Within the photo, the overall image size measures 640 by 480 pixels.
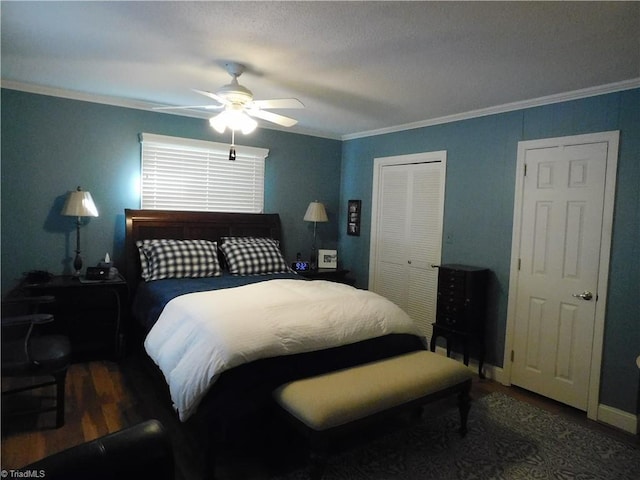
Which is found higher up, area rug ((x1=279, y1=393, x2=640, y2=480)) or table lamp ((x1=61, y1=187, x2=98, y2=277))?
table lamp ((x1=61, y1=187, x2=98, y2=277))

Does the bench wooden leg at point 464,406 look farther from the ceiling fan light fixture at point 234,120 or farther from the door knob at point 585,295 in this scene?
the ceiling fan light fixture at point 234,120

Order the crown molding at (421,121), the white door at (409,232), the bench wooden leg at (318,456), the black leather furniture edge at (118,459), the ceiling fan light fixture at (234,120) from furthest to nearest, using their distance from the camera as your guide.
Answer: the white door at (409,232) < the crown molding at (421,121) < the ceiling fan light fixture at (234,120) < the bench wooden leg at (318,456) < the black leather furniture edge at (118,459)

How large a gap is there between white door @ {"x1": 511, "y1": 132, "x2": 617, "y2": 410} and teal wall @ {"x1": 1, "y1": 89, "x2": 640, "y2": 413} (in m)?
0.12

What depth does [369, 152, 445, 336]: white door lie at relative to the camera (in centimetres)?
423

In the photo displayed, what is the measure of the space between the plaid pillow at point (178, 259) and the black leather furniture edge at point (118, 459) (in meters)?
2.21

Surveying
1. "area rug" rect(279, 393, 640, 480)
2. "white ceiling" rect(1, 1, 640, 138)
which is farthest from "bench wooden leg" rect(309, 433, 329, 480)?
"white ceiling" rect(1, 1, 640, 138)

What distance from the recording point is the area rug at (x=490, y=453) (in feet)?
7.54

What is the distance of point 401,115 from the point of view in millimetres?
4070

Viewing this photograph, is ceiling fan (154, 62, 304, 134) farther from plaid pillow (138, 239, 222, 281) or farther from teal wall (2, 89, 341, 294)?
teal wall (2, 89, 341, 294)

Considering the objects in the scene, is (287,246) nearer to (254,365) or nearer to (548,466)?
(254,365)

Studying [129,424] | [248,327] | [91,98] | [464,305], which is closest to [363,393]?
[248,327]

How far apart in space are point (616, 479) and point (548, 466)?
344 mm

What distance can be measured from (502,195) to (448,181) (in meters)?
0.60

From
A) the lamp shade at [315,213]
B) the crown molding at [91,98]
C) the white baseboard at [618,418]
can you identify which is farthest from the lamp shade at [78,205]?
the white baseboard at [618,418]
